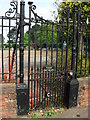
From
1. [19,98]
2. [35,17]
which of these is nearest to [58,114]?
[19,98]

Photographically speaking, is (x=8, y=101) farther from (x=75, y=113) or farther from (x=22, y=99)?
(x=75, y=113)

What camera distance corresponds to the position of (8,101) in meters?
3.72

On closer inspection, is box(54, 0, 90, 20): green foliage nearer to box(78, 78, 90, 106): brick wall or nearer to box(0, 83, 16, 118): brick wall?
box(78, 78, 90, 106): brick wall

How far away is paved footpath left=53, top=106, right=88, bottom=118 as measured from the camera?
3.91 metres

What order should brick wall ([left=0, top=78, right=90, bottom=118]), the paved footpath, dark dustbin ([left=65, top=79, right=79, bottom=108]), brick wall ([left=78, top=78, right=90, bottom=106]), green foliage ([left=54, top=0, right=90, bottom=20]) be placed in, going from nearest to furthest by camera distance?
1. brick wall ([left=0, top=78, right=90, bottom=118])
2. the paved footpath
3. dark dustbin ([left=65, top=79, right=79, bottom=108])
4. brick wall ([left=78, top=78, right=90, bottom=106])
5. green foliage ([left=54, top=0, right=90, bottom=20])

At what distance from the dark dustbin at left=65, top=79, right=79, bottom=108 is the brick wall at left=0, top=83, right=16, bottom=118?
1.37 m

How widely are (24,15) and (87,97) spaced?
8.91ft

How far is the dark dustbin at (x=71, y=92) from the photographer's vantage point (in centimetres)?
418

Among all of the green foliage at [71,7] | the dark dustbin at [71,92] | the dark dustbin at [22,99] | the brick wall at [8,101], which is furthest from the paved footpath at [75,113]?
the green foliage at [71,7]

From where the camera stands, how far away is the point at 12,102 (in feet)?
12.2

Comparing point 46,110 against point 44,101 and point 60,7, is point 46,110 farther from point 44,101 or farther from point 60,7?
point 60,7

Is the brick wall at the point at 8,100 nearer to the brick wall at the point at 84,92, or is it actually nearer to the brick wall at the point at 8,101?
the brick wall at the point at 8,101

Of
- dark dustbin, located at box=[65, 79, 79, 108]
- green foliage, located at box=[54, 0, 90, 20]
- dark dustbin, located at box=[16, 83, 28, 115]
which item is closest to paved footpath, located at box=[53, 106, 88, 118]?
dark dustbin, located at box=[65, 79, 79, 108]

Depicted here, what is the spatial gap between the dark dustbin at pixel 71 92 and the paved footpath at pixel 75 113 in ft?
0.44
